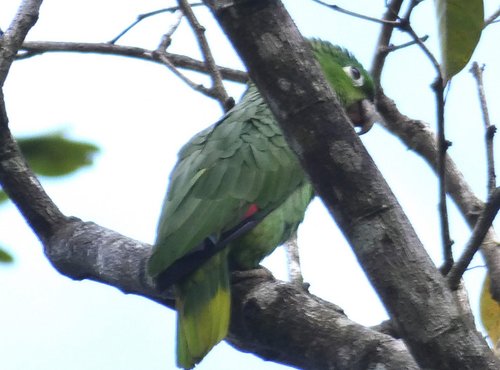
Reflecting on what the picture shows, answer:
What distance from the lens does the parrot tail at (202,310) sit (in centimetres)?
279

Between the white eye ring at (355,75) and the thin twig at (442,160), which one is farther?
the white eye ring at (355,75)

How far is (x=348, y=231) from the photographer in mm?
1714

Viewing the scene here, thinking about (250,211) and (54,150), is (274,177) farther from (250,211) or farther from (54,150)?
(54,150)

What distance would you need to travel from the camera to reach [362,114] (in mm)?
4555

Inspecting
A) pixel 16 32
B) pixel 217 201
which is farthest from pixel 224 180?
pixel 16 32

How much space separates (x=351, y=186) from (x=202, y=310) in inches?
50.4

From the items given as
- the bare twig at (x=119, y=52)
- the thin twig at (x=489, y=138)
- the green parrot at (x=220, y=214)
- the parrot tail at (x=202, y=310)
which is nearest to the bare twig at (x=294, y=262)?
the green parrot at (x=220, y=214)

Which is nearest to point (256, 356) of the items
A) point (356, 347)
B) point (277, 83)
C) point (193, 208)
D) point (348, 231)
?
point (356, 347)

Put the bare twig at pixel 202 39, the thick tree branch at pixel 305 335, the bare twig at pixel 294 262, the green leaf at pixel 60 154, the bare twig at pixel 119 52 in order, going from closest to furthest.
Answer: the thick tree branch at pixel 305 335
the green leaf at pixel 60 154
the bare twig at pixel 294 262
the bare twig at pixel 202 39
the bare twig at pixel 119 52

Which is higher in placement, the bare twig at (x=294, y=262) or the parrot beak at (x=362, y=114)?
the parrot beak at (x=362, y=114)

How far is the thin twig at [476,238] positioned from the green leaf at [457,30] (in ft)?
0.98

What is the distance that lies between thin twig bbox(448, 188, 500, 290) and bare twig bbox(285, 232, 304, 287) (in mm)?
972

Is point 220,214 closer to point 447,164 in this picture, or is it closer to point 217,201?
point 217,201

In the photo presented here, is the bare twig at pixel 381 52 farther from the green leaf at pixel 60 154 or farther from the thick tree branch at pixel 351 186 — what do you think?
the thick tree branch at pixel 351 186
